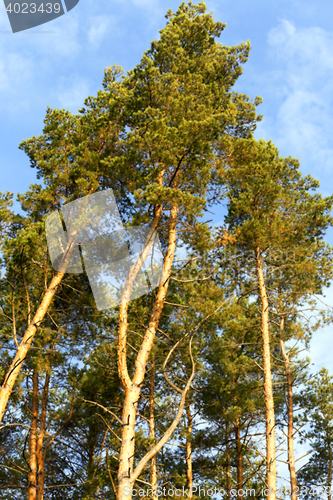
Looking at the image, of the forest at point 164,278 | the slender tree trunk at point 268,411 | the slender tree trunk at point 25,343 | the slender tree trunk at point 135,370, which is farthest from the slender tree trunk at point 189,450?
the slender tree trunk at point 25,343

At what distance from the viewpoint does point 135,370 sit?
→ 7.38 meters

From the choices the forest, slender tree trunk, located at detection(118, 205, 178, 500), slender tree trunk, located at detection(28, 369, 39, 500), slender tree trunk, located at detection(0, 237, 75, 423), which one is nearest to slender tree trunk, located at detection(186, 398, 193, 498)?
the forest

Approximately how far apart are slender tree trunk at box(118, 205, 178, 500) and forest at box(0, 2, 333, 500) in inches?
1.5

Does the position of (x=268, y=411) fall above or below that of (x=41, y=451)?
above

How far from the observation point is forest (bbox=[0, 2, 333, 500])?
845 centimetres

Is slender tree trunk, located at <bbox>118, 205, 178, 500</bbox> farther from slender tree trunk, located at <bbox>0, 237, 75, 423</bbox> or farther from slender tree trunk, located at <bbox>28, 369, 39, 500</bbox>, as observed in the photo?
slender tree trunk, located at <bbox>28, 369, 39, 500</bbox>

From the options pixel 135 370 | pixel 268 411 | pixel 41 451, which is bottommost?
pixel 41 451

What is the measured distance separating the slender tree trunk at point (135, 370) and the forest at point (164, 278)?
0.12ft

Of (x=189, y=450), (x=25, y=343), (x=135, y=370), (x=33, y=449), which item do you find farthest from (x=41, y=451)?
(x=135, y=370)

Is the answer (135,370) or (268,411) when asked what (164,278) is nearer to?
(135,370)

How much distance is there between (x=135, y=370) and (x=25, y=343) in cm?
241

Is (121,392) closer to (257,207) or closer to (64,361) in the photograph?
(64,361)

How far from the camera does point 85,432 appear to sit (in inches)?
476

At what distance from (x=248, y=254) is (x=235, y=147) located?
325 cm
